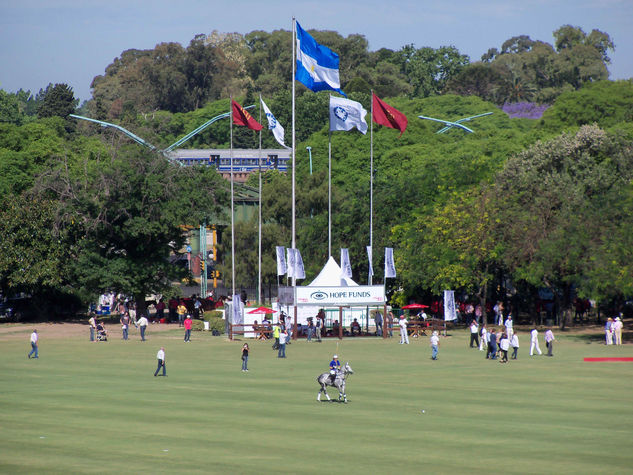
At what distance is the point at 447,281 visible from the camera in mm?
74438

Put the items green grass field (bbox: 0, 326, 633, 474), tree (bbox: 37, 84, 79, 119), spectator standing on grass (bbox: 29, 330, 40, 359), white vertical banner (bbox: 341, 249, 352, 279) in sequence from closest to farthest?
green grass field (bbox: 0, 326, 633, 474) → spectator standing on grass (bbox: 29, 330, 40, 359) → white vertical banner (bbox: 341, 249, 352, 279) → tree (bbox: 37, 84, 79, 119)

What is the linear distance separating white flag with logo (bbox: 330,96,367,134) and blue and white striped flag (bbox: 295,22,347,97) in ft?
16.1

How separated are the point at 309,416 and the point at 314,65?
1287 inches

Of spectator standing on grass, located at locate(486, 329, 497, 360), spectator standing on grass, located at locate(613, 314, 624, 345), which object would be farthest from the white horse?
spectator standing on grass, located at locate(613, 314, 624, 345)

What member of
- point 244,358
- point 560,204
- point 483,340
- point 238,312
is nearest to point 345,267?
point 238,312

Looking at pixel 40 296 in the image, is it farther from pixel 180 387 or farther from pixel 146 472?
pixel 146 472

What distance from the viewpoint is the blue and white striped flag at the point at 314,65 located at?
58250 mm

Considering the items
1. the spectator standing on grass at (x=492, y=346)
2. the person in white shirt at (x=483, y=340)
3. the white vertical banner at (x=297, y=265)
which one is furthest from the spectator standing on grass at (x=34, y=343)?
the person in white shirt at (x=483, y=340)

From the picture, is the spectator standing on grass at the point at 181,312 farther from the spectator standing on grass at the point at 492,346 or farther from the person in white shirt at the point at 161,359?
the person in white shirt at the point at 161,359

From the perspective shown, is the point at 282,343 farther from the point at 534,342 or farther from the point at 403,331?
the point at 534,342

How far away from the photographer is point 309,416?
1209 inches

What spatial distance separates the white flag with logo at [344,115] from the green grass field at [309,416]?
19439 mm

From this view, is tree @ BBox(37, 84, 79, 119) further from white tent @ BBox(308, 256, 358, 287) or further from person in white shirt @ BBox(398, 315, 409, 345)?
person in white shirt @ BBox(398, 315, 409, 345)

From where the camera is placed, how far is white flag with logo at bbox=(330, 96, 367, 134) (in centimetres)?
6475
